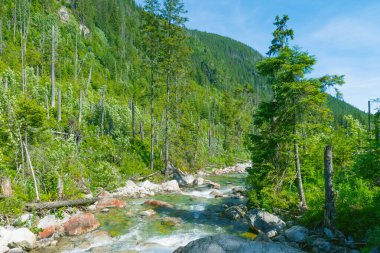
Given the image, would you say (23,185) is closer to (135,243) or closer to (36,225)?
(36,225)

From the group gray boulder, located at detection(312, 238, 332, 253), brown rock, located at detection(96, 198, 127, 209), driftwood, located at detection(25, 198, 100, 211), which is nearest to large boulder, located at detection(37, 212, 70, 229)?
driftwood, located at detection(25, 198, 100, 211)

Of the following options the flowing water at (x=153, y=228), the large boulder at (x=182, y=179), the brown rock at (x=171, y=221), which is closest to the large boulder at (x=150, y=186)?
the flowing water at (x=153, y=228)

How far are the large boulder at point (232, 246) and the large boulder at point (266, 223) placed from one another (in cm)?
462

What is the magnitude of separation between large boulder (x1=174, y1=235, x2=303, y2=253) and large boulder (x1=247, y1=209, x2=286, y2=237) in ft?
15.2

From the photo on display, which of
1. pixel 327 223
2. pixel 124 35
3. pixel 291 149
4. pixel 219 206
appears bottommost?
pixel 219 206

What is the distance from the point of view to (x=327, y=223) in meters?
11.4

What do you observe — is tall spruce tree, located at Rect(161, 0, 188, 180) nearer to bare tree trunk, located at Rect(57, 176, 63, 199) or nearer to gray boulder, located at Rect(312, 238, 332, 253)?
bare tree trunk, located at Rect(57, 176, 63, 199)

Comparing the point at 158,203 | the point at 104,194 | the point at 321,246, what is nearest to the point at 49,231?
the point at 104,194

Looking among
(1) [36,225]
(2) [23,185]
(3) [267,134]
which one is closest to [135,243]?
(1) [36,225]

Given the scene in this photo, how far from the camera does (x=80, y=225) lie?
13.5m

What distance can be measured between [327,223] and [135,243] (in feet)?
25.6

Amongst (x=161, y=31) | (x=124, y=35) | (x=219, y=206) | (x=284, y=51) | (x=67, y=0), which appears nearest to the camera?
(x=284, y=51)

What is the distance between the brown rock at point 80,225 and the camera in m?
13.1

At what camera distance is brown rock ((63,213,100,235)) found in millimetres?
13138
